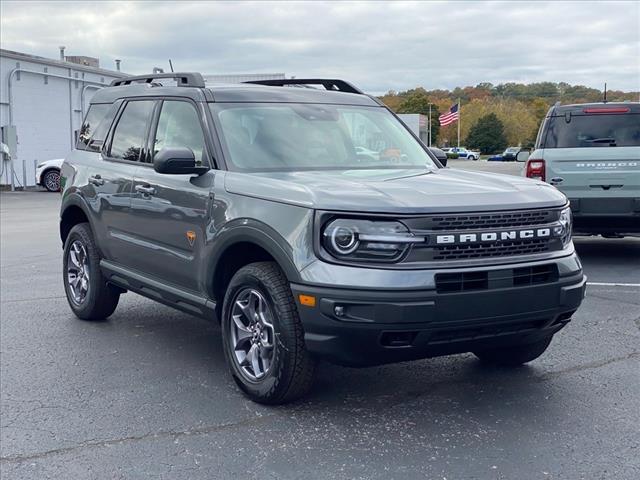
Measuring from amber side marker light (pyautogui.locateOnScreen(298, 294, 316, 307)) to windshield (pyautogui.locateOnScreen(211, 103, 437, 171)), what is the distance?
47.4 inches

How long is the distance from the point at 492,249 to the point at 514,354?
4.31 feet

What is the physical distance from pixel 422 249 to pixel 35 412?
2.48 metres

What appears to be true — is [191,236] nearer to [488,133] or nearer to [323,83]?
[323,83]

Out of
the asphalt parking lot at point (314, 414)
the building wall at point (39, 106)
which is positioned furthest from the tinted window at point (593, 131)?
the building wall at point (39, 106)

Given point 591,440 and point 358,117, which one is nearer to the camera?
point 591,440

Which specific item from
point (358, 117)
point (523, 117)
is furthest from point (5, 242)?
point (523, 117)

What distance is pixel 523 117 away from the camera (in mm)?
116500

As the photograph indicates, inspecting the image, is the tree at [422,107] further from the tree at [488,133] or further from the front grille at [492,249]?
the front grille at [492,249]

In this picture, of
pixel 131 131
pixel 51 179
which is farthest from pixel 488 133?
pixel 131 131

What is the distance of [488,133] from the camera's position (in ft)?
394

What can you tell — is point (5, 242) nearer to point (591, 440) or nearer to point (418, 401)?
point (418, 401)

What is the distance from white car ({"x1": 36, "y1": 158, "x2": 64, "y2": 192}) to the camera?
92.4 feet

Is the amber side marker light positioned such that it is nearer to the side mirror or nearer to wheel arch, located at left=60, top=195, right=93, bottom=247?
the side mirror

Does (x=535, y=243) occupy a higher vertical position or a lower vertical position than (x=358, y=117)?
lower
